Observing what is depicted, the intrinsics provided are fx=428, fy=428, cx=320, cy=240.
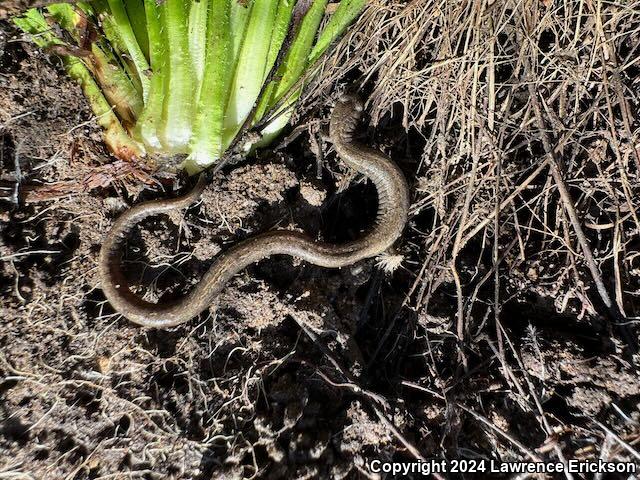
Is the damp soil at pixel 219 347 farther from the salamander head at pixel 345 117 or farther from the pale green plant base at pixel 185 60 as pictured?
the salamander head at pixel 345 117

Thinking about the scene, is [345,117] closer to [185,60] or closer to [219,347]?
[185,60]

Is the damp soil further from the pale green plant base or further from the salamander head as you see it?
the salamander head

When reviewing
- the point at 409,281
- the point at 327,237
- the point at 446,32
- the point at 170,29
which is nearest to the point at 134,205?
the point at 170,29

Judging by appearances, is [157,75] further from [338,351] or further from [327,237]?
[338,351]

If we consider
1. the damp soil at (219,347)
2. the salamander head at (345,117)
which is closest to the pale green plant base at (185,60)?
the damp soil at (219,347)

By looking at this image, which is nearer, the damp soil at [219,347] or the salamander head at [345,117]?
the damp soil at [219,347]

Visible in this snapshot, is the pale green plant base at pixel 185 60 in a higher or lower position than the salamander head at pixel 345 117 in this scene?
higher

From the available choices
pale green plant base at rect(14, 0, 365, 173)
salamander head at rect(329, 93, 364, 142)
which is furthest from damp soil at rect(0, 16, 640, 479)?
salamander head at rect(329, 93, 364, 142)

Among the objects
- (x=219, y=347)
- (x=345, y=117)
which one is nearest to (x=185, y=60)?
(x=345, y=117)
